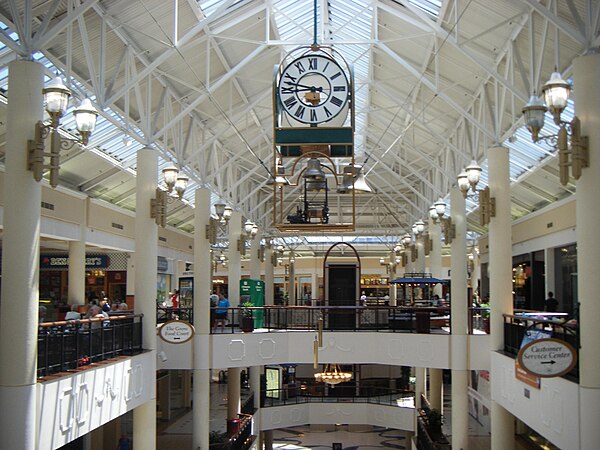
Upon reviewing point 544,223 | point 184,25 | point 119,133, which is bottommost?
point 544,223

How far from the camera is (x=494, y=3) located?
14797mm

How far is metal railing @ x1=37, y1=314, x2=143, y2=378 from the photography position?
1161cm

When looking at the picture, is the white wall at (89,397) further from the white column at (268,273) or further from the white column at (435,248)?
the white column at (268,273)

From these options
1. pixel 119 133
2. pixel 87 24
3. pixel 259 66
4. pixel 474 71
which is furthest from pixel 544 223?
pixel 87 24

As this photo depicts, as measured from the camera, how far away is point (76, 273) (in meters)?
24.1

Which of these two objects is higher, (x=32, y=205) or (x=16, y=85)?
(x=16, y=85)

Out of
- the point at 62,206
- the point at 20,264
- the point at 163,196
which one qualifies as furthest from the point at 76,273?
the point at 20,264

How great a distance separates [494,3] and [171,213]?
76.7 ft

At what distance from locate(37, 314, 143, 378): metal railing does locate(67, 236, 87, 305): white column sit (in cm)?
767

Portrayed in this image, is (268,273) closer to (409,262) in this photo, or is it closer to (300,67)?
(409,262)

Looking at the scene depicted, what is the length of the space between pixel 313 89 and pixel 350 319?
613 inches

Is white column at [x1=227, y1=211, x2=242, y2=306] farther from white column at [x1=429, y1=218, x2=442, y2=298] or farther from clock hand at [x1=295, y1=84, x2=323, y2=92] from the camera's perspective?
clock hand at [x1=295, y1=84, x2=323, y2=92]

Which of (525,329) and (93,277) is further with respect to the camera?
(93,277)

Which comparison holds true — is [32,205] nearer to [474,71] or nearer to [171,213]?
[474,71]
